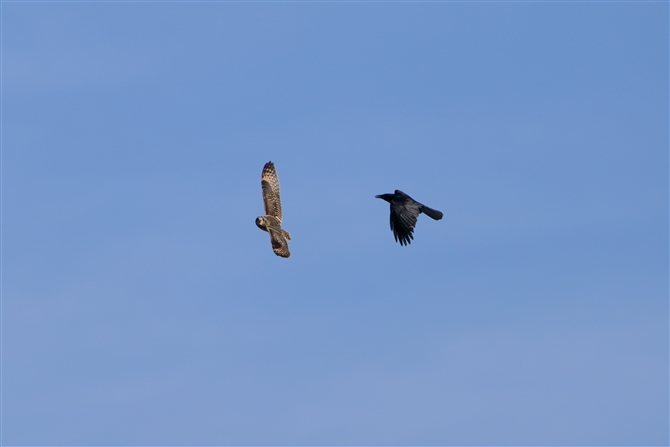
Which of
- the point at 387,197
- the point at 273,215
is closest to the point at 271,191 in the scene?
the point at 273,215

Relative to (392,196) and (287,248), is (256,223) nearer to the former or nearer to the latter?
(287,248)

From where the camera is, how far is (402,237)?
207 feet

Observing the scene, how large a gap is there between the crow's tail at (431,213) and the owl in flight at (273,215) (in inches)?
261

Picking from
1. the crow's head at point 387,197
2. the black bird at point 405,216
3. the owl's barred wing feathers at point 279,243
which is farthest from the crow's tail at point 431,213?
the owl's barred wing feathers at point 279,243

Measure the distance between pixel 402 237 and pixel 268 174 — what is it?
31.8 feet

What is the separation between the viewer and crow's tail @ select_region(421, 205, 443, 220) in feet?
204

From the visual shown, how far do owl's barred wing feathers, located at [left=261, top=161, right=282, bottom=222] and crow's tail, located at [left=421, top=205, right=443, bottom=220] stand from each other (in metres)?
7.84

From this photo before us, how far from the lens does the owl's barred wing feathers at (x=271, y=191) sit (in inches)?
2643

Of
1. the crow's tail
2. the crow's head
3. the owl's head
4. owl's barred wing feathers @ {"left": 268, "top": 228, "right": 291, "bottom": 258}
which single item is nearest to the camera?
the crow's tail

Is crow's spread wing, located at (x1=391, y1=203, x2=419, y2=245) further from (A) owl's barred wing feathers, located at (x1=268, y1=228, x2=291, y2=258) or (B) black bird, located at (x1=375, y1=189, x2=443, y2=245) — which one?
(A) owl's barred wing feathers, located at (x1=268, y1=228, x2=291, y2=258)

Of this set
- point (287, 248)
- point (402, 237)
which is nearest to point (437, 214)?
point (402, 237)

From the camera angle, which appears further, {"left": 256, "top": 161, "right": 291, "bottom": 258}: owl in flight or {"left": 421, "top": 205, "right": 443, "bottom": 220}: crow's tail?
{"left": 256, "top": 161, "right": 291, "bottom": 258}: owl in flight

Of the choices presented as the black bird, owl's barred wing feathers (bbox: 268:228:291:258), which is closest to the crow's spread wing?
the black bird

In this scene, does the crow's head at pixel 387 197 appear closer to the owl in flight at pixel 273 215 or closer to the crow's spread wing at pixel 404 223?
the crow's spread wing at pixel 404 223
